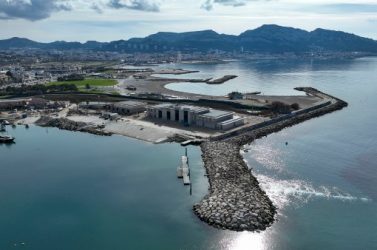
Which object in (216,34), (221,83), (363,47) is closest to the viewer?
(221,83)

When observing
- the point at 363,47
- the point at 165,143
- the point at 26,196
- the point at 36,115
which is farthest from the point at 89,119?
the point at 363,47

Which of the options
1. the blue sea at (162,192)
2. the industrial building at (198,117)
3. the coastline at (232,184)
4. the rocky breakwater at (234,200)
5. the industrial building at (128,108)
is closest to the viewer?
the blue sea at (162,192)

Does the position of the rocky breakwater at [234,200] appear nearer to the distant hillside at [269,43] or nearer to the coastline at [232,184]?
the coastline at [232,184]

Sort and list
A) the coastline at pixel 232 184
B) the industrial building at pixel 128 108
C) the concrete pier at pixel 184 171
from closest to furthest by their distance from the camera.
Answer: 1. the coastline at pixel 232 184
2. the concrete pier at pixel 184 171
3. the industrial building at pixel 128 108

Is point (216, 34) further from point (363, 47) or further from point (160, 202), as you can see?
point (160, 202)

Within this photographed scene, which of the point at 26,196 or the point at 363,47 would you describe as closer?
the point at 26,196

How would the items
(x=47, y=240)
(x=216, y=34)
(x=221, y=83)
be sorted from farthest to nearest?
(x=216, y=34) < (x=221, y=83) < (x=47, y=240)

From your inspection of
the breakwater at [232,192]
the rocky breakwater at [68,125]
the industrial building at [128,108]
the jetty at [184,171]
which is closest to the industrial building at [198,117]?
the breakwater at [232,192]
